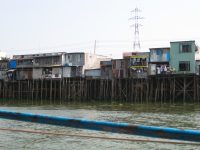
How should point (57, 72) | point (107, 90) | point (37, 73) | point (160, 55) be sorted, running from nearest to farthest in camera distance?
1. point (160, 55)
2. point (107, 90)
3. point (57, 72)
4. point (37, 73)

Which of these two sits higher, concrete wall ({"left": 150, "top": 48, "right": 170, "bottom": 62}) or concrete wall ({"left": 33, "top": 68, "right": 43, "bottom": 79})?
concrete wall ({"left": 150, "top": 48, "right": 170, "bottom": 62})

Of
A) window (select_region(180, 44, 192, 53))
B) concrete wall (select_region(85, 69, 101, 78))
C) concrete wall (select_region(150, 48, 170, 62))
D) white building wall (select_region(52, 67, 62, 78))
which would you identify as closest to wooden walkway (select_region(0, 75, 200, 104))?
white building wall (select_region(52, 67, 62, 78))

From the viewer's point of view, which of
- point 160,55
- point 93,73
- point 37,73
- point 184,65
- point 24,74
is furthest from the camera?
point 24,74

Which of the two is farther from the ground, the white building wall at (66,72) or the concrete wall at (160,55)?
the concrete wall at (160,55)

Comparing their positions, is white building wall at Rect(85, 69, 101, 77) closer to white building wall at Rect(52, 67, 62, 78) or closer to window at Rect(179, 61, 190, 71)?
white building wall at Rect(52, 67, 62, 78)

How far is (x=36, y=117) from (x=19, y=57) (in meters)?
60.5

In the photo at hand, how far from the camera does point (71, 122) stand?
12.8ft

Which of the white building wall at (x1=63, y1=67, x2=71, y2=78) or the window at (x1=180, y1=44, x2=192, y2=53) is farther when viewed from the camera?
the white building wall at (x1=63, y1=67, x2=71, y2=78)

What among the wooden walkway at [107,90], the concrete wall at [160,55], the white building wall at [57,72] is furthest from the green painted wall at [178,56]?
the white building wall at [57,72]

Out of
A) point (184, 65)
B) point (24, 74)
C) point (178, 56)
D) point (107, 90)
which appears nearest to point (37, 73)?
point (24, 74)

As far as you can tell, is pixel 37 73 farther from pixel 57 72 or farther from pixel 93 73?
pixel 93 73

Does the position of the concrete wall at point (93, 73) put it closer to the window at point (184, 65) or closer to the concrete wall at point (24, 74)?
the concrete wall at point (24, 74)

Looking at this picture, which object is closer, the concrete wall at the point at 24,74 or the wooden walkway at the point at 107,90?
the wooden walkway at the point at 107,90

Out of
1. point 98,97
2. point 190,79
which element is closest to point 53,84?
point 98,97
